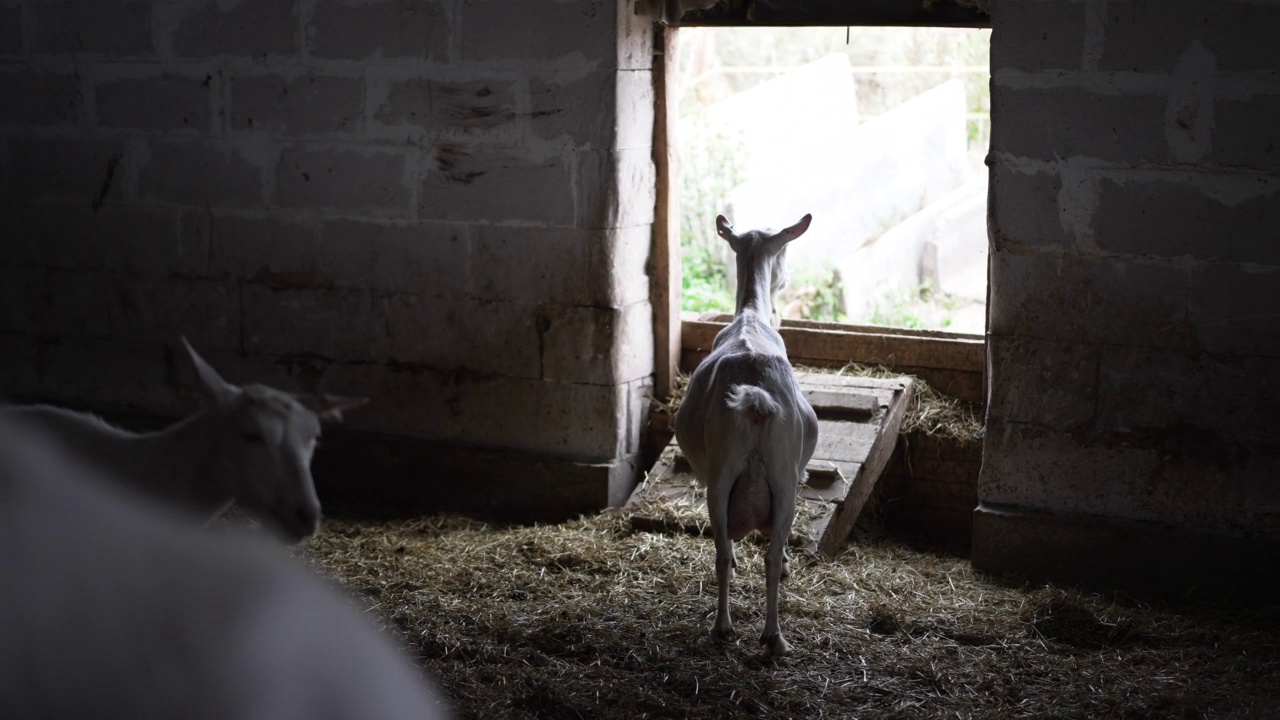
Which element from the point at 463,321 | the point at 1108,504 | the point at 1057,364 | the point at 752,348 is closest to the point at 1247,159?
the point at 1057,364

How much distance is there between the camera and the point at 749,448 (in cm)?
415

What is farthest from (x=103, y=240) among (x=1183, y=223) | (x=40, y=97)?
(x=1183, y=223)

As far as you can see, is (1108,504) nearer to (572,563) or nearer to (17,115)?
(572,563)

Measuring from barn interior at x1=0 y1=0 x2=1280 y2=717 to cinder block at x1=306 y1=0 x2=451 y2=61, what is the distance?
19mm

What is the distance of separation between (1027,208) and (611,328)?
1.89 meters

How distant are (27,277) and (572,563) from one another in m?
3.60

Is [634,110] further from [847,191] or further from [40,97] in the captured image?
[847,191]

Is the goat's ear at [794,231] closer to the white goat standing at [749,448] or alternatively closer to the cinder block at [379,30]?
the white goat standing at [749,448]

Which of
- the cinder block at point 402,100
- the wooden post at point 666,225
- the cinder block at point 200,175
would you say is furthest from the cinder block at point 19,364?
the wooden post at point 666,225

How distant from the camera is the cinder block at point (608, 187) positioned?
18.1 ft

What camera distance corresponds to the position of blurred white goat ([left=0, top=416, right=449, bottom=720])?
2.71 ft

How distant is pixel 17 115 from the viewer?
6516 mm

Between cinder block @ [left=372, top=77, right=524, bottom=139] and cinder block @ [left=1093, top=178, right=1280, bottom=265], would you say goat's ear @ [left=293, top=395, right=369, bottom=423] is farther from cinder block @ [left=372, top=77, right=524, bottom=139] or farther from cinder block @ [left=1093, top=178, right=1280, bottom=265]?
cinder block @ [left=1093, top=178, right=1280, bottom=265]

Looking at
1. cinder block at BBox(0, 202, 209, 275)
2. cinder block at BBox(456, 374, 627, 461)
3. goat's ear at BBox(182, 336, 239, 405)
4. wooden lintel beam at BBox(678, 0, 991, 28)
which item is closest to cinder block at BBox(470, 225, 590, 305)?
cinder block at BBox(456, 374, 627, 461)
